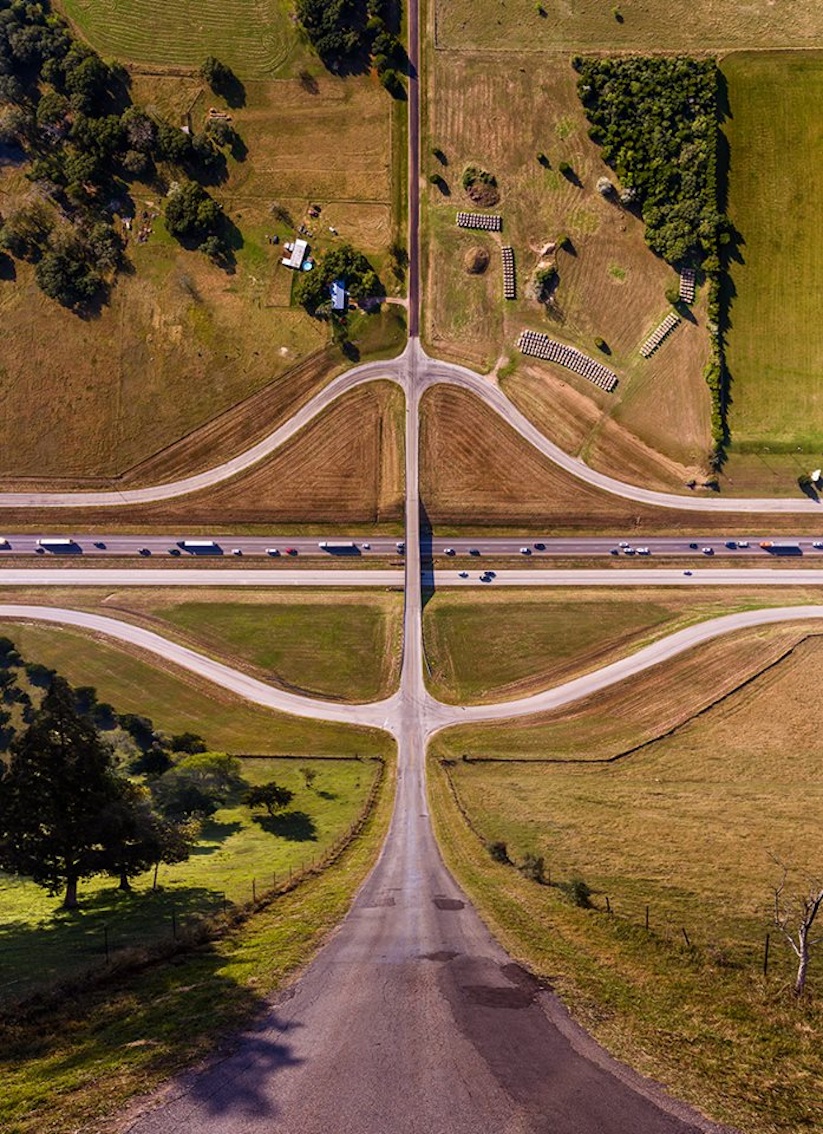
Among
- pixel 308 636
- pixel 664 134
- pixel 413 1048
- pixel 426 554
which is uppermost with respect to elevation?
pixel 664 134

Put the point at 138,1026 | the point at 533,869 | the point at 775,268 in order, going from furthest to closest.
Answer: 1. the point at 775,268
2. the point at 533,869
3. the point at 138,1026

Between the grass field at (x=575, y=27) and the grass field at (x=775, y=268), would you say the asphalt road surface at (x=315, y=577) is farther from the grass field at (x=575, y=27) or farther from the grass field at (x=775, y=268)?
the grass field at (x=575, y=27)

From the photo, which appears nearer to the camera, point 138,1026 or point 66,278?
point 138,1026

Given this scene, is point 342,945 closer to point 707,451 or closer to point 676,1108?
point 676,1108

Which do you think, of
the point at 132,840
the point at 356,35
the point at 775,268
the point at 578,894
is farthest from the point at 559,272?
the point at 132,840

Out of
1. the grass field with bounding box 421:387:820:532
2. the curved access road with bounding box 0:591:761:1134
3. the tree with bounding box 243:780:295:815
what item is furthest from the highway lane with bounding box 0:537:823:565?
the curved access road with bounding box 0:591:761:1134

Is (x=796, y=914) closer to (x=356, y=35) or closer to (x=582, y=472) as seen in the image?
(x=582, y=472)

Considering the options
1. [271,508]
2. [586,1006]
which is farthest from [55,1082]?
[271,508]

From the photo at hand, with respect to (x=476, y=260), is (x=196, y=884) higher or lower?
lower
